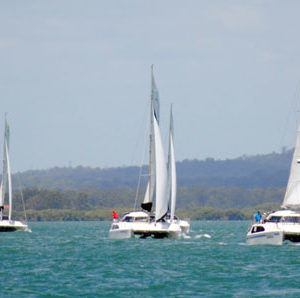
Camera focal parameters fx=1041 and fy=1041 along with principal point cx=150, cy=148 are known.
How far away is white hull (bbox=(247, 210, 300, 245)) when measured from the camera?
6438 cm

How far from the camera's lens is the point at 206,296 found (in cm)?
4031

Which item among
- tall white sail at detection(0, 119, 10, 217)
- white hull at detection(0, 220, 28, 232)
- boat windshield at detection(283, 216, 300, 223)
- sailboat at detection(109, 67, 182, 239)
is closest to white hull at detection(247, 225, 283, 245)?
boat windshield at detection(283, 216, 300, 223)

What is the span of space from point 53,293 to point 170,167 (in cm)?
4504

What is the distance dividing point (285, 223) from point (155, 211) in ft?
45.6

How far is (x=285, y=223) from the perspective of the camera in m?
64.6

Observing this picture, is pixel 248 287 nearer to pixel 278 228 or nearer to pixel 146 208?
pixel 278 228

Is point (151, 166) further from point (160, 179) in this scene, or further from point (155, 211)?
point (155, 211)

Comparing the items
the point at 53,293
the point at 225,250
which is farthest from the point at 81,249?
the point at 53,293

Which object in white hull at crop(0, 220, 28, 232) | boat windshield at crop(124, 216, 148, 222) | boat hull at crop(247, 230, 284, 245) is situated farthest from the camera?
white hull at crop(0, 220, 28, 232)

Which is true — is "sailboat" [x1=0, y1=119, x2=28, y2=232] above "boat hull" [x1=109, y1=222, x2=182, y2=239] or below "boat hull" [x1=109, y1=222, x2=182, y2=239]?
above

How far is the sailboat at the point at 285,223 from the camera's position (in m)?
64.4

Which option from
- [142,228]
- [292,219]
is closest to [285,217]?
[292,219]

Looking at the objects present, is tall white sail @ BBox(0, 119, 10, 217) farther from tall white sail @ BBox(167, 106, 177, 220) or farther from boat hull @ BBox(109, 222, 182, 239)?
boat hull @ BBox(109, 222, 182, 239)

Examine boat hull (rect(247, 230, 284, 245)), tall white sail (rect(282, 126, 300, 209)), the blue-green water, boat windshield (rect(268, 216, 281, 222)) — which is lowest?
the blue-green water
